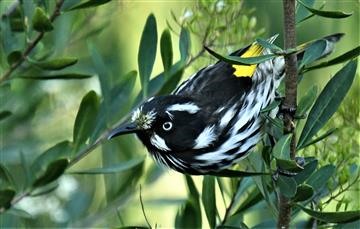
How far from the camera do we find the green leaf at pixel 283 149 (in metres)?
1.94

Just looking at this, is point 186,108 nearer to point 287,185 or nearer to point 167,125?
point 167,125

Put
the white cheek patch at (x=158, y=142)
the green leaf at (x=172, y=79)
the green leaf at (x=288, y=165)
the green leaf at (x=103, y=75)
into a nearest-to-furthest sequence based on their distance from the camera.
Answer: the green leaf at (x=288, y=165)
the white cheek patch at (x=158, y=142)
the green leaf at (x=172, y=79)
the green leaf at (x=103, y=75)

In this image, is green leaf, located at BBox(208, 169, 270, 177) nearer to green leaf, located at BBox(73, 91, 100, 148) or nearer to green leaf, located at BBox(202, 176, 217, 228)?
green leaf, located at BBox(202, 176, 217, 228)

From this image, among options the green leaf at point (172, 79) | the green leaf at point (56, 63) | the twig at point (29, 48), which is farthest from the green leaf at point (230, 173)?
the twig at point (29, 48)

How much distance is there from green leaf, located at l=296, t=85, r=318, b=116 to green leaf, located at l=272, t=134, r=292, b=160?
0.43 feet

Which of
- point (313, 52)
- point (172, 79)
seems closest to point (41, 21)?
point (172, 79)

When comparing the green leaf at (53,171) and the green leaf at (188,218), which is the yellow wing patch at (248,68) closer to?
the green leaf at (188,218)

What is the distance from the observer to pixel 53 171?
237 centimetres

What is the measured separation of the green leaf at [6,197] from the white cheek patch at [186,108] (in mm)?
430

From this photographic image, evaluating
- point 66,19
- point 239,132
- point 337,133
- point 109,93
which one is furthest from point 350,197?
point 66,19

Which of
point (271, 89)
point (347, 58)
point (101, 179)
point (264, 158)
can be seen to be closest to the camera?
point (347, 58)

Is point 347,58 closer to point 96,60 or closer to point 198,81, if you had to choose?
point 198,81

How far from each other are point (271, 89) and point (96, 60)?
1.57ft

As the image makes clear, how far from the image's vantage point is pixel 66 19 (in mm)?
2879
